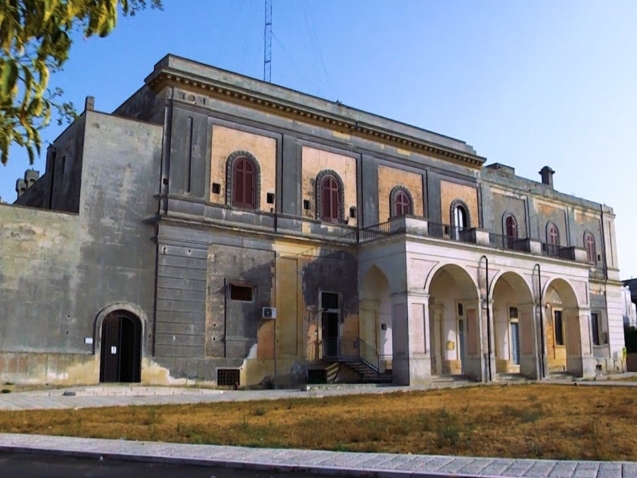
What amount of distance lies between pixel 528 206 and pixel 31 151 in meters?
33.3

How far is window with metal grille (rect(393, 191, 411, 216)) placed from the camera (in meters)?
28.8

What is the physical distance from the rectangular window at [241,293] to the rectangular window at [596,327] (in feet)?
76.6

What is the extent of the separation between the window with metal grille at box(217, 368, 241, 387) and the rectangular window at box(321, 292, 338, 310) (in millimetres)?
4481

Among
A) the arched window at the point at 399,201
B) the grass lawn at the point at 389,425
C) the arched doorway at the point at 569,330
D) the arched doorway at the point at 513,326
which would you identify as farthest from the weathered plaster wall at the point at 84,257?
the arched doorway at the point at 569,330

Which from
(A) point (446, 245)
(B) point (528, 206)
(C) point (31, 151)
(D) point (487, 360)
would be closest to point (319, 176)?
(A) point (446, 245)

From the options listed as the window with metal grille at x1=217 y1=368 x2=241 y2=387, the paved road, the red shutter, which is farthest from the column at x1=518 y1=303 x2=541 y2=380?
the paved road

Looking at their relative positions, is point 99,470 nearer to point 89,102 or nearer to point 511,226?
point 89,102

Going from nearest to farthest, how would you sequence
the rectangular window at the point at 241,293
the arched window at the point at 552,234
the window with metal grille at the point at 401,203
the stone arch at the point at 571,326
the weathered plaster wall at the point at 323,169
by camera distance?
the rectangular window at the point at 241,293 < the weathered plaster wall at the point at 323,169 < the window with metal grille at the point at 401,203 < the stone arch at the point at 571,326 < the arched window at the point at 552,234

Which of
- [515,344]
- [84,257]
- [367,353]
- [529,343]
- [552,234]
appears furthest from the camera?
[552,234]

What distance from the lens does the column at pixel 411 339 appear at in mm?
23469

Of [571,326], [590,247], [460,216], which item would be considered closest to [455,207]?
[460,216]

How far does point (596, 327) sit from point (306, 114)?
2295 centimetres

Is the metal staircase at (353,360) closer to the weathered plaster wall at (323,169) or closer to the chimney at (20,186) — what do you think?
the weathered plaster wall at (323,169)

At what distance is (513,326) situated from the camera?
32531 mm
